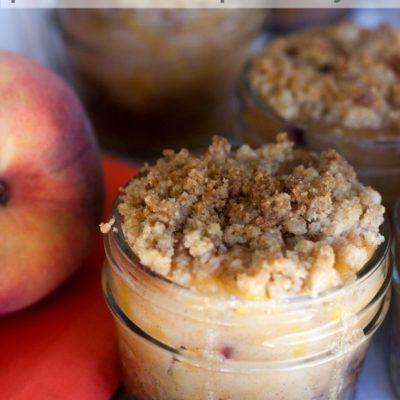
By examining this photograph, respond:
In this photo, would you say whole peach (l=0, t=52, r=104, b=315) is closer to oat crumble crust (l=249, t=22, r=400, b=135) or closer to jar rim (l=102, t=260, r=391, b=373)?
jar rim (l=102, t=260, r=391, b=373)

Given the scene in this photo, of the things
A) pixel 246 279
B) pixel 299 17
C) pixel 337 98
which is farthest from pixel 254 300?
pixel 299 17

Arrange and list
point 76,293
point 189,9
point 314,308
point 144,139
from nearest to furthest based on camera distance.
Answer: point 314,308, point 76,293, point 189,9, point 144,139

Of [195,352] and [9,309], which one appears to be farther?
[9,309]

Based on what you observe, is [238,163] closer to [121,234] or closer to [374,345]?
[121,234]

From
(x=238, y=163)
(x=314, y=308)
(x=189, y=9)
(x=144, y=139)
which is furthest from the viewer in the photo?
(x=144, y=139)

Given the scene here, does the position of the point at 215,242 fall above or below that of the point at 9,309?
above

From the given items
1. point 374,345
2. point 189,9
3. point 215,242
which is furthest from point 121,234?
point 189,9
